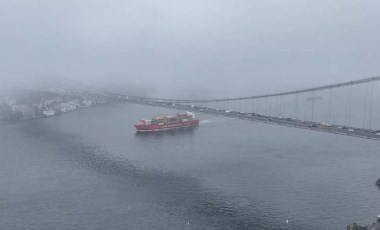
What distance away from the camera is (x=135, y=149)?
100 ft

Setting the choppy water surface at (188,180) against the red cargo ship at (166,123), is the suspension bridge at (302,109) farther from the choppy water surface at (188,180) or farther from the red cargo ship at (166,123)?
the choppy water surface at (188,180)

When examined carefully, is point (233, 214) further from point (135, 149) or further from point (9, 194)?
point (135, 149)

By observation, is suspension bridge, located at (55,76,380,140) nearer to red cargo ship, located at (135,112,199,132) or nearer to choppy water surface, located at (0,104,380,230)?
red cargo ship, located at (135,112,199,132)

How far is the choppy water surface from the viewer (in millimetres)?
17766

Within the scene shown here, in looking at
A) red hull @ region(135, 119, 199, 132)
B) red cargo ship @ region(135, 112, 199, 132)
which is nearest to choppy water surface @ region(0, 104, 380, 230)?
red hull @ region(135, 119, 199, 132)

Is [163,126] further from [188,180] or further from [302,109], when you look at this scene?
[188,180]

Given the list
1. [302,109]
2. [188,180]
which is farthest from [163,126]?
[188,180]

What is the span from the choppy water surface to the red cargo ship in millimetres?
2054

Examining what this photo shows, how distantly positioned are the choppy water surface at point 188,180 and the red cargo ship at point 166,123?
2.05 m

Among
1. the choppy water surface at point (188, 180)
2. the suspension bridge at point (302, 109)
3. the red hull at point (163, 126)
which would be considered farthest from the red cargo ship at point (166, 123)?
the choppy water surface at point (188, 180)

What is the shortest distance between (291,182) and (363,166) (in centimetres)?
536

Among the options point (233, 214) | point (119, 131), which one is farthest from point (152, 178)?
point (119, 131)

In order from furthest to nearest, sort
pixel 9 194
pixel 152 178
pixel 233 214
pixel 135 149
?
1. pixel 135 149
2. pixel 152 178
3. pixel 9 194
4. pixel 233 214

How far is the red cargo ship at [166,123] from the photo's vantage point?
3797 centimetres
